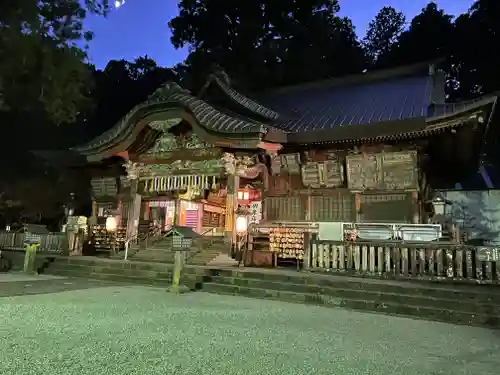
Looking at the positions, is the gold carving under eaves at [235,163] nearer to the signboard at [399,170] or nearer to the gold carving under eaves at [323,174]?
the gold carving under eaves at [323,174]

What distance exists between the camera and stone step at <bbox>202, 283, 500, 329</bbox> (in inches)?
249

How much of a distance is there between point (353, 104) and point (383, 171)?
440 cm

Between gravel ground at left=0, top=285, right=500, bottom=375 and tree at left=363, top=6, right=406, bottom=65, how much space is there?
113 ft

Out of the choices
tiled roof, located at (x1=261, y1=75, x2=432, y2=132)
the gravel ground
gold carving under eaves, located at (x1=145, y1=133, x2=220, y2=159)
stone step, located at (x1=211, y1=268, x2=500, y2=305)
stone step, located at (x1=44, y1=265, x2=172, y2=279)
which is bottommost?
the gravel ground

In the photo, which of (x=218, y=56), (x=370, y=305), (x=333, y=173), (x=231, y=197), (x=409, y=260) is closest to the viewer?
(x=370, y=305)

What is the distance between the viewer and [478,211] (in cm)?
1688

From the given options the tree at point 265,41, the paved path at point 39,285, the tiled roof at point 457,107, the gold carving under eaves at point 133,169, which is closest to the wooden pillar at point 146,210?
the gold carving under eaves at point 133,169

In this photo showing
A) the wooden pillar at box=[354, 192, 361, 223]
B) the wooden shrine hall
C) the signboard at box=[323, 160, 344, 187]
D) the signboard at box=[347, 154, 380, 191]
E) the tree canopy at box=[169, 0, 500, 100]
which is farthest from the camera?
the tree canopy at box=[169, 0, 500, 100]

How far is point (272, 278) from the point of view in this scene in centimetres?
877

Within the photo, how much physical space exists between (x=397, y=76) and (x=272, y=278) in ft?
43.8

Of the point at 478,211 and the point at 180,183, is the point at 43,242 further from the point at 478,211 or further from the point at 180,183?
the point at 478,211

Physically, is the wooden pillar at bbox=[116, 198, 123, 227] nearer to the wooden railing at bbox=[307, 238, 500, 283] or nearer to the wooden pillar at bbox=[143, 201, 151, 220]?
the wooden pillar at bbox=[143, 201, 151, 220]

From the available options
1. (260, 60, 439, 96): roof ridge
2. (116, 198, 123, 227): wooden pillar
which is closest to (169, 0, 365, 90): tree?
(260, 60, 439, 96): roof ridge

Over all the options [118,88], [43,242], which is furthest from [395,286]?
[118,88]
